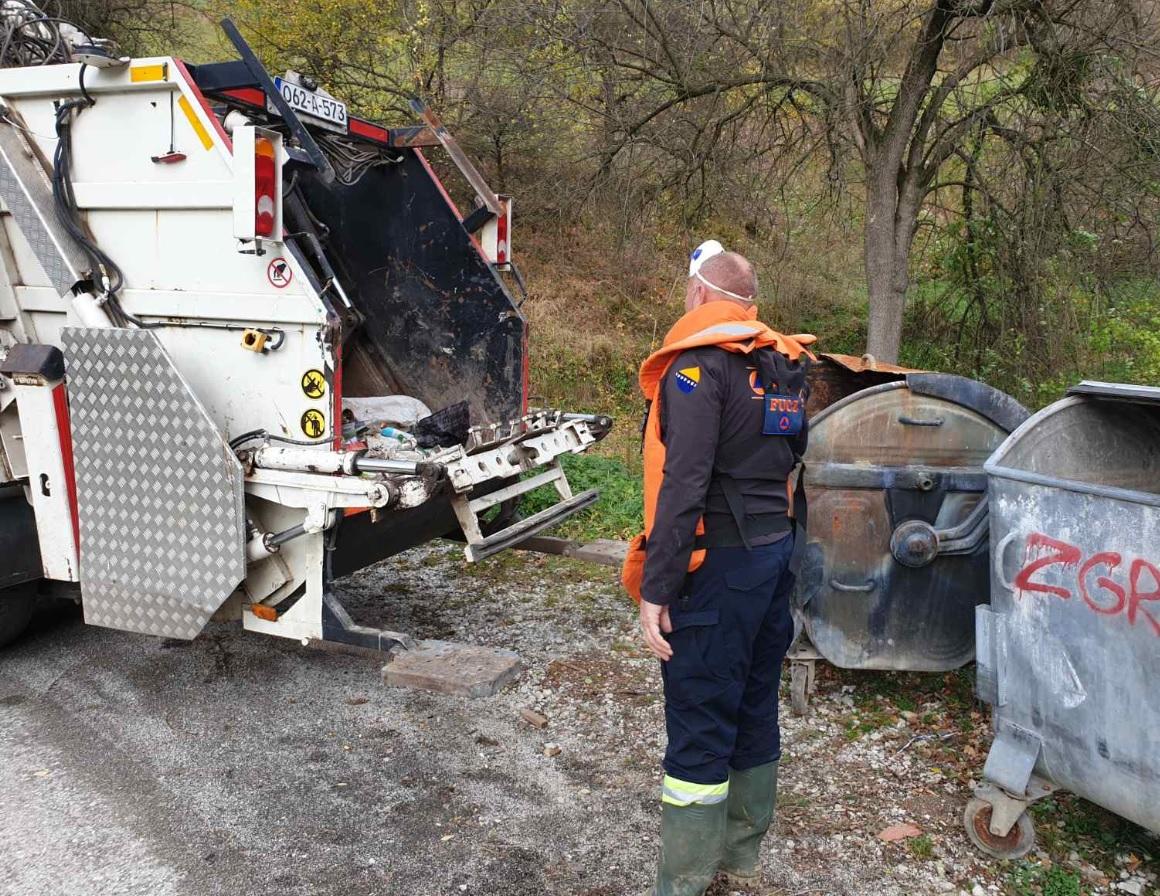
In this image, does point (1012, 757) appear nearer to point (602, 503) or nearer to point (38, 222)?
point (602, 503)

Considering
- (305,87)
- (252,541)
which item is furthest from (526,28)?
(252,541)

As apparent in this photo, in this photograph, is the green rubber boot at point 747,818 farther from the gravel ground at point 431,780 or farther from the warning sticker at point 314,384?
the warning sticker at point 314,384

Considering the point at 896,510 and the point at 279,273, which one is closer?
the point at 279,273

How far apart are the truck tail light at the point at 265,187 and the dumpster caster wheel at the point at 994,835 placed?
3.09m

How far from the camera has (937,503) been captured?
364 cm

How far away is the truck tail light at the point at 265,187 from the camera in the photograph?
3.34 metres

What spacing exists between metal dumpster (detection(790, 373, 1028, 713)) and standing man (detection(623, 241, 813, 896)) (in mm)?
1123

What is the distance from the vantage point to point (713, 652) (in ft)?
8.07

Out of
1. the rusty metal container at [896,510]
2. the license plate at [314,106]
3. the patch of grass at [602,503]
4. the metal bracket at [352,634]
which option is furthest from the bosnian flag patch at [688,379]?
the patch of grass at [602,503]

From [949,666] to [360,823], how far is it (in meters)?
2.32

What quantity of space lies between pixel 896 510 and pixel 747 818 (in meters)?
1.44

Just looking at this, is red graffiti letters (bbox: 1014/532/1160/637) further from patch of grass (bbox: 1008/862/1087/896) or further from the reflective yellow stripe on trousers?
the reflective yellow stripe on trousers

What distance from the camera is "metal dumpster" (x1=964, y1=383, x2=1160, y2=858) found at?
8.25 ft

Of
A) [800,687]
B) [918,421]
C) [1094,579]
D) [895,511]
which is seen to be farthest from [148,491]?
[1094,579]
